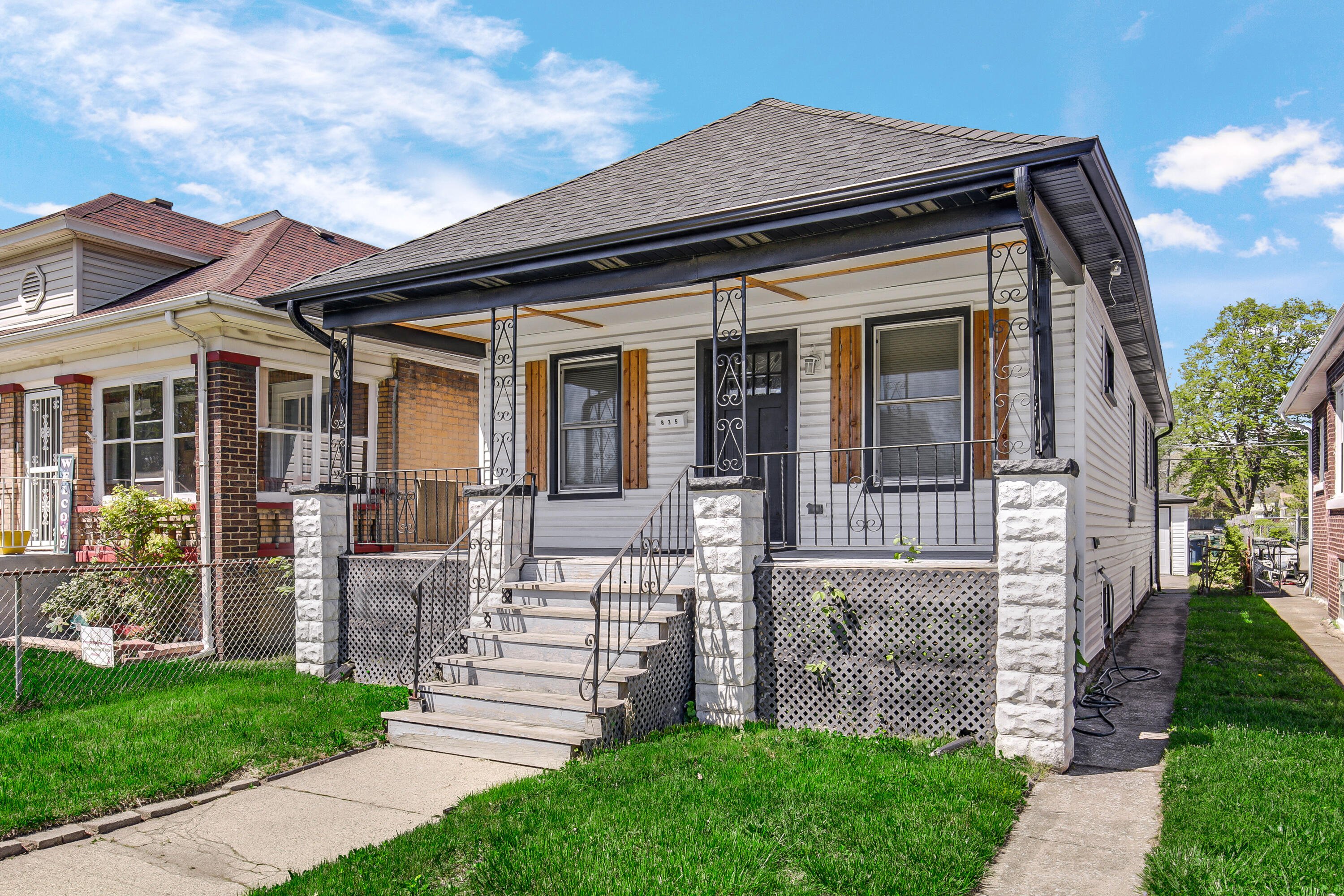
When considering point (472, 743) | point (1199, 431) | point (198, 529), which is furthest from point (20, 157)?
point (1199, 431)

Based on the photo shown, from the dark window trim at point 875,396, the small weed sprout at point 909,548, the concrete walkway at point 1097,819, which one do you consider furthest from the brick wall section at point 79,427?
the concrete walkway at point 1097,819

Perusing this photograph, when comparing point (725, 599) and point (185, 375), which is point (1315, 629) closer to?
point (725, 599)

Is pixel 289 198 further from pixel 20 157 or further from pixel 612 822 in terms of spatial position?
pixel 612 822

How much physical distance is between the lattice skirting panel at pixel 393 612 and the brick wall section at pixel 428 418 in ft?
10.9

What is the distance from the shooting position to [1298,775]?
4680mm

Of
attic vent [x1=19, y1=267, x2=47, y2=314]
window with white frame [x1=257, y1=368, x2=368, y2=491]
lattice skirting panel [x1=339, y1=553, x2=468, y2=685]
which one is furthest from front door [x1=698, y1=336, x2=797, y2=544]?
attic vent [x1=19, y1=267, x2=47, y2=314]

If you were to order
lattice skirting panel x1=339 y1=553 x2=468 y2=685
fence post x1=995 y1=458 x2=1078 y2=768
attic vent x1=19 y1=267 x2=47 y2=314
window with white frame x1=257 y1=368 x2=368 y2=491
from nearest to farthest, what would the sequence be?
1. fence post x1=995 y1=458 x2=1078 y2=768
2. lattice skirting panel x1=339 y1=553 x2=468 y2=685
3. window with white frame x1=257 y1=368 x2=368 y2=491
4. attic vent x1=19 y1=267 x2=47 y2=314

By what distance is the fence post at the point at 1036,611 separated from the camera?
204 inches

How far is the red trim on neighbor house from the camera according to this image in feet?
32.0

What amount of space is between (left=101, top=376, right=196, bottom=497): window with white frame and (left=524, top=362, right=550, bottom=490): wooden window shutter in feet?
13.0

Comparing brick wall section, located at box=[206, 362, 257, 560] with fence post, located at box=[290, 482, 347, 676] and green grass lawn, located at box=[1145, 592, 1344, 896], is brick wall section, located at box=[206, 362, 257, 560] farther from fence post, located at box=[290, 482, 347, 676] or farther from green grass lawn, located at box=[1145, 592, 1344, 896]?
green grass lawn, located at box=[1145, 592, 1344, 896]

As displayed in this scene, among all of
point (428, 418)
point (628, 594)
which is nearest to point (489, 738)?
point (628, 594)

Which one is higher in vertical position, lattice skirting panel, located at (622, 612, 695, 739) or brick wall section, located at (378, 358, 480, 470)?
brick wall section, located at (378, 358, 480, 470)

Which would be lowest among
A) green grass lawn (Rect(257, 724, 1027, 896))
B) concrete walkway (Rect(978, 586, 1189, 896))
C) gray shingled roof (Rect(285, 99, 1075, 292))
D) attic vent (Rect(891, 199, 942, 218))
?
concrete walkway (Rect(978, 586, 1189, 896))
